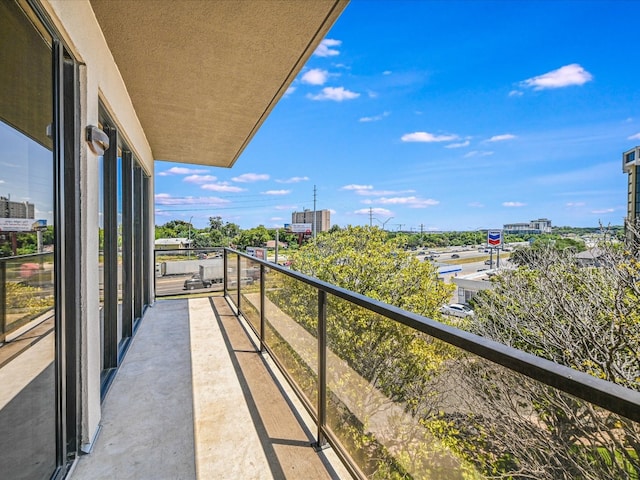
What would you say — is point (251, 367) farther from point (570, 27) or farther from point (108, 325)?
point (570, 27)

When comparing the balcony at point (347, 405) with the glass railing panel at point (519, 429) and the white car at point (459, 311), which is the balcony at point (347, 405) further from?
the white car at point (459, 311)

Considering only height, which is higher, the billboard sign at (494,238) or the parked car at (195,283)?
the billboard sign at (494,238)

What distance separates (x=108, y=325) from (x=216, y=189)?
226 feet

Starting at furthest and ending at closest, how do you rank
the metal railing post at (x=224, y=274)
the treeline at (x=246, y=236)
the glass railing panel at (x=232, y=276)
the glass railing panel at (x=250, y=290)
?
the treeline at (x=246, y=236), the metal railing post at (x=224, y=274), the glass railing panel at (x=232, y=276), the glass railing panel at (x=250, y=290)

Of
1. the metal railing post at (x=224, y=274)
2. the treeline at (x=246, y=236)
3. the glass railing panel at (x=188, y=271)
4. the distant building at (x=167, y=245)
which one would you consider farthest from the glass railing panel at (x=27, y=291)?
the treeline at (x=246, y=236)

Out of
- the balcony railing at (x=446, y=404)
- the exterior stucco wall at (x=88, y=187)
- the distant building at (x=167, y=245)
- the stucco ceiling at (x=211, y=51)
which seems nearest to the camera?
the balcony railing at (x=446, y=404)

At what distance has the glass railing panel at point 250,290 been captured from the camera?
3746mm

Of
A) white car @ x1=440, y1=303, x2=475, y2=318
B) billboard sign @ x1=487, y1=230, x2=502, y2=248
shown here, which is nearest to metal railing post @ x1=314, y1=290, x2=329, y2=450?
white car @ x1=440, y1=303, x2=475, y2=318

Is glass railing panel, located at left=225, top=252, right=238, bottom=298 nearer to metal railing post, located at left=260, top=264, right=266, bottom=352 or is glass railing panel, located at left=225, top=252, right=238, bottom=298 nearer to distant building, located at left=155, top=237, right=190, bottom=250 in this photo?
distant building, located at left=155, top=237, right=190, bottom=250

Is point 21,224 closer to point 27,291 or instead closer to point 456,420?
point 27,291

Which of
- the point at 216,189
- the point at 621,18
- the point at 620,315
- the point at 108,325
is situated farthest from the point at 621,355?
the point at 216,189

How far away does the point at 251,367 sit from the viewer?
307 centimetres

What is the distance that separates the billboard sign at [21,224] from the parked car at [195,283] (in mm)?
5112

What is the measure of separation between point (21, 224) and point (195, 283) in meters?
5.47
